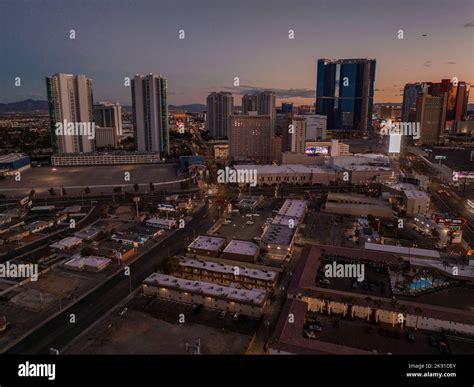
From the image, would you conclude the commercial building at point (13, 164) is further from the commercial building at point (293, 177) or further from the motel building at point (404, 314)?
the motel building at point (404, 314)

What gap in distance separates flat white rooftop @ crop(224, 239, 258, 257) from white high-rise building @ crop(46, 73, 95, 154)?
21.2 meters

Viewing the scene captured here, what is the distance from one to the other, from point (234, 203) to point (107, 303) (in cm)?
904

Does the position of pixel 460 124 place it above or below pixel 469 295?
above

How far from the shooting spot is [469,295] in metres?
7.63

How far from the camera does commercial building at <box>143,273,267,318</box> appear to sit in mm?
7414

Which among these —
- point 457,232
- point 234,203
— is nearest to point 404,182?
point 457,232

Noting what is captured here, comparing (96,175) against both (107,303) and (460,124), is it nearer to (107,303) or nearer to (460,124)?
(107,303)

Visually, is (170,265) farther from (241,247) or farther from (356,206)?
(356,206)

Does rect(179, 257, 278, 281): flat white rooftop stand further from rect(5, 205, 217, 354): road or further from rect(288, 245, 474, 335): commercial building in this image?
rect(5, 205, 217, 354): road

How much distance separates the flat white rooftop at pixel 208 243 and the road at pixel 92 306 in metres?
0.63

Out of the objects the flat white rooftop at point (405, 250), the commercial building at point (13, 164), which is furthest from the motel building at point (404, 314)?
the commercial building at point (13, 164)

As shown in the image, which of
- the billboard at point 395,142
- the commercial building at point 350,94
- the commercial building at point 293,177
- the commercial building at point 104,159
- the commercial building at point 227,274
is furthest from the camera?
the commercial building at point 350,94

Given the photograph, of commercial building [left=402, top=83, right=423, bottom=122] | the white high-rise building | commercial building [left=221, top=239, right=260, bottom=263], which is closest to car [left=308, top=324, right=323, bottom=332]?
commercial building [left=221, top=239, right=260, bottom=263]

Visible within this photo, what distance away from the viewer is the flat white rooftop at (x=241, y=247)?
33.4ft
